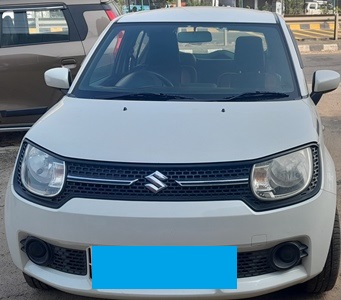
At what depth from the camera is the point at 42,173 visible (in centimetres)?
253

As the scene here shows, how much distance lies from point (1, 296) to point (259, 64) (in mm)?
2133

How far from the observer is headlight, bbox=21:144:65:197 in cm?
246

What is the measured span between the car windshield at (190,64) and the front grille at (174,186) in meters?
0.80

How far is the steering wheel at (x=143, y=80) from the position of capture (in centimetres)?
332

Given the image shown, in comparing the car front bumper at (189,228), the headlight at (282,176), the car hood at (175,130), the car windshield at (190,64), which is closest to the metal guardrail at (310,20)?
the car windshield at (190,64)

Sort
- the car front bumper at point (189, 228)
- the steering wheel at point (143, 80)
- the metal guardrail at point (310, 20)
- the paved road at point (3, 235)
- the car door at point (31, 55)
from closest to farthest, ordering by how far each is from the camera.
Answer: the car front bumper at point (189, 228) < the paved road at point (3, 235) < the steering wheel at point (143, 80) < the car door at point (31, 55) < the metal guardrail at point (310, 20)

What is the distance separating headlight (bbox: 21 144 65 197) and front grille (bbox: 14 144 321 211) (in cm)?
9

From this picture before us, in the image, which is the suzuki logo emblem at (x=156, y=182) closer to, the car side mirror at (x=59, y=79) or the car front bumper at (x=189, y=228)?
the car front bumper at (x=189, y=228)

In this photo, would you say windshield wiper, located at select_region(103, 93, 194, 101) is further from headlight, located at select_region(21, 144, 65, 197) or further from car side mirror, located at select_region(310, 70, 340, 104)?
car side mirror, located at select_region(310, 70, 340, 104)

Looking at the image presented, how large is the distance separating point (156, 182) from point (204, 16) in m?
1.88

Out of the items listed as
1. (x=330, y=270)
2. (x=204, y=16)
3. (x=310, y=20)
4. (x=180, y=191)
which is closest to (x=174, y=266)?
(x=180, y=191)

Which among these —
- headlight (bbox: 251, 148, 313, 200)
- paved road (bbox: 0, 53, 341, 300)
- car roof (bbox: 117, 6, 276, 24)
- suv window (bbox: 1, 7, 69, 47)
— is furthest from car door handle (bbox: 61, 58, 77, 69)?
headlight (bbox: 251, 148, 313, 200)

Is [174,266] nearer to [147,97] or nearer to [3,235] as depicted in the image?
[147,97]

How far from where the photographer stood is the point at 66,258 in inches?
98.3
